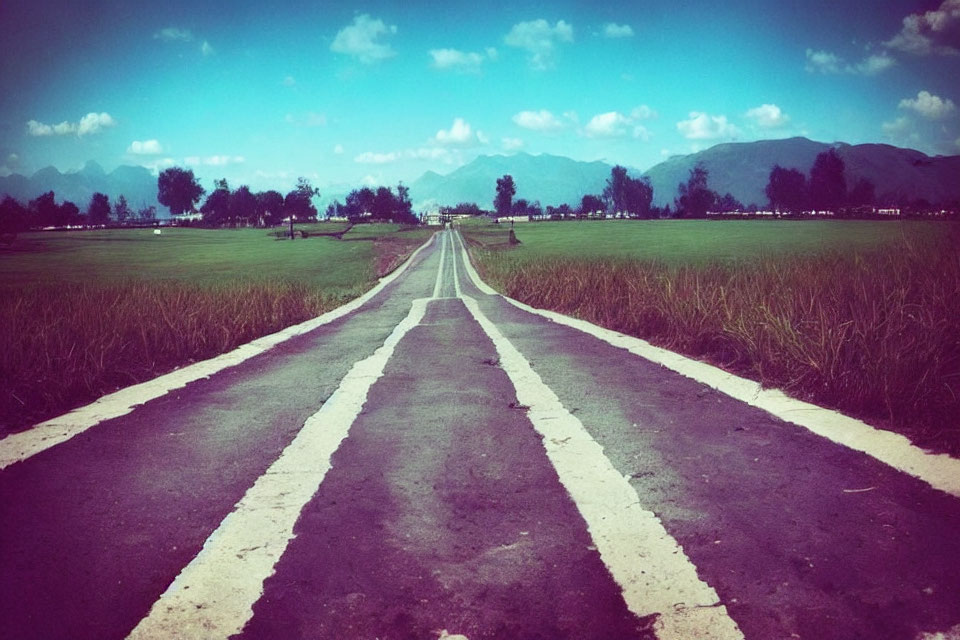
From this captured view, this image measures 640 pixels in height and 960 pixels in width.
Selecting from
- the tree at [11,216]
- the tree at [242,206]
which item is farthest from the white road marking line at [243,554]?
the tree at [242,206]

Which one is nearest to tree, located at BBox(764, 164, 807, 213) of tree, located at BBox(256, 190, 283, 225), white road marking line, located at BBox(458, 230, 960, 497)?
tree, located at BBox(256, 190, 283, 225)

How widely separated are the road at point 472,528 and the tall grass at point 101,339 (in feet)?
3.48

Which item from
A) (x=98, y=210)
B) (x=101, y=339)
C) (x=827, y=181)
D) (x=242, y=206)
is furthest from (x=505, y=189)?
(x=101, y=339)

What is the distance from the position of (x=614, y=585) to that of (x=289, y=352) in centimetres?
599

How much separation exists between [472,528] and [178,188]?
18901 centimetres

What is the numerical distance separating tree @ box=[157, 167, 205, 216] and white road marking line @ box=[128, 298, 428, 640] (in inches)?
7355

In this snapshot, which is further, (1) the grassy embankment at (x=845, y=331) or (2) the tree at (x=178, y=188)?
(2) the tree at (x=178, y=188)

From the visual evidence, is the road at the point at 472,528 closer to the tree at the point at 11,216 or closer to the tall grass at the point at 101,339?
the tall grass at the point at 101,339

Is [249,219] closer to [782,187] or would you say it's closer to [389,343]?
[782,187]

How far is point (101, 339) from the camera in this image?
18.9ft

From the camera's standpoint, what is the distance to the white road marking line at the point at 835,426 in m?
2.60

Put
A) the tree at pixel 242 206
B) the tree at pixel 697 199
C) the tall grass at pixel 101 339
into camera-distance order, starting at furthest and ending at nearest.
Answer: the tree at pixel 697 199 < the tree at pixel 242 206 < the tall grass at pixel 101 339

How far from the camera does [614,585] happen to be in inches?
72.7

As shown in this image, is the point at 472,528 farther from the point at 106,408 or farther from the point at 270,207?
the point at 270,207
